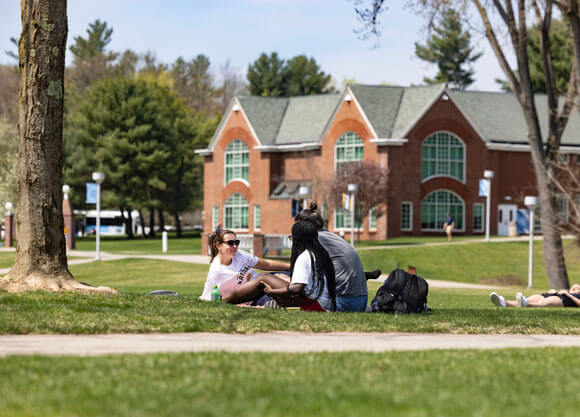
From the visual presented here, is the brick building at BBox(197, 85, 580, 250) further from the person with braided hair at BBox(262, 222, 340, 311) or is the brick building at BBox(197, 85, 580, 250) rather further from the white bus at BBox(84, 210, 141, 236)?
the person with braided hair at BBox(262, 222, 340, 311)

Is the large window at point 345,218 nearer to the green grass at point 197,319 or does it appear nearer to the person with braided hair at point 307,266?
the green grass at point 197,319

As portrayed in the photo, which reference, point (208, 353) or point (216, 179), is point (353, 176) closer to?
point (216, 179)

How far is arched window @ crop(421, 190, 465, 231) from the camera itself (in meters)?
53.4

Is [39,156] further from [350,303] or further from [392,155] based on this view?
[392,155]

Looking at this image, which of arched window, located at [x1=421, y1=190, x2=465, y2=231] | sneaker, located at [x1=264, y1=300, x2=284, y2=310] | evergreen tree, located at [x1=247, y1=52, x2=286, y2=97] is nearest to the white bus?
evergreen tree, located at [x1=247, y1=52, x2=286, y2=97]

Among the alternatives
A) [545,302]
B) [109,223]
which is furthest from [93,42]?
[545,302]

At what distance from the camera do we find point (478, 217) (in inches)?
2143

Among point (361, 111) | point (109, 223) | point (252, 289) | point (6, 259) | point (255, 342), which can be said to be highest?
point (361, 111)

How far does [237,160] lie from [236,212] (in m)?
3.74

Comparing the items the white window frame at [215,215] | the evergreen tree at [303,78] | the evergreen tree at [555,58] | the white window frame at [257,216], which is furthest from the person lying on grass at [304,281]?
the evergreen tree at [303,78]

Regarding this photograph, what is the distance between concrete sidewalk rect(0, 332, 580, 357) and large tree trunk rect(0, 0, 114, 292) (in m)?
3.49

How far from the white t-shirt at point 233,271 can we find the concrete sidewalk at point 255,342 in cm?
274

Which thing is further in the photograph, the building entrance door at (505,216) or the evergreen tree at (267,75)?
the evergreen tree at (267,75)

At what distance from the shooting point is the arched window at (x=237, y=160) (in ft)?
196
